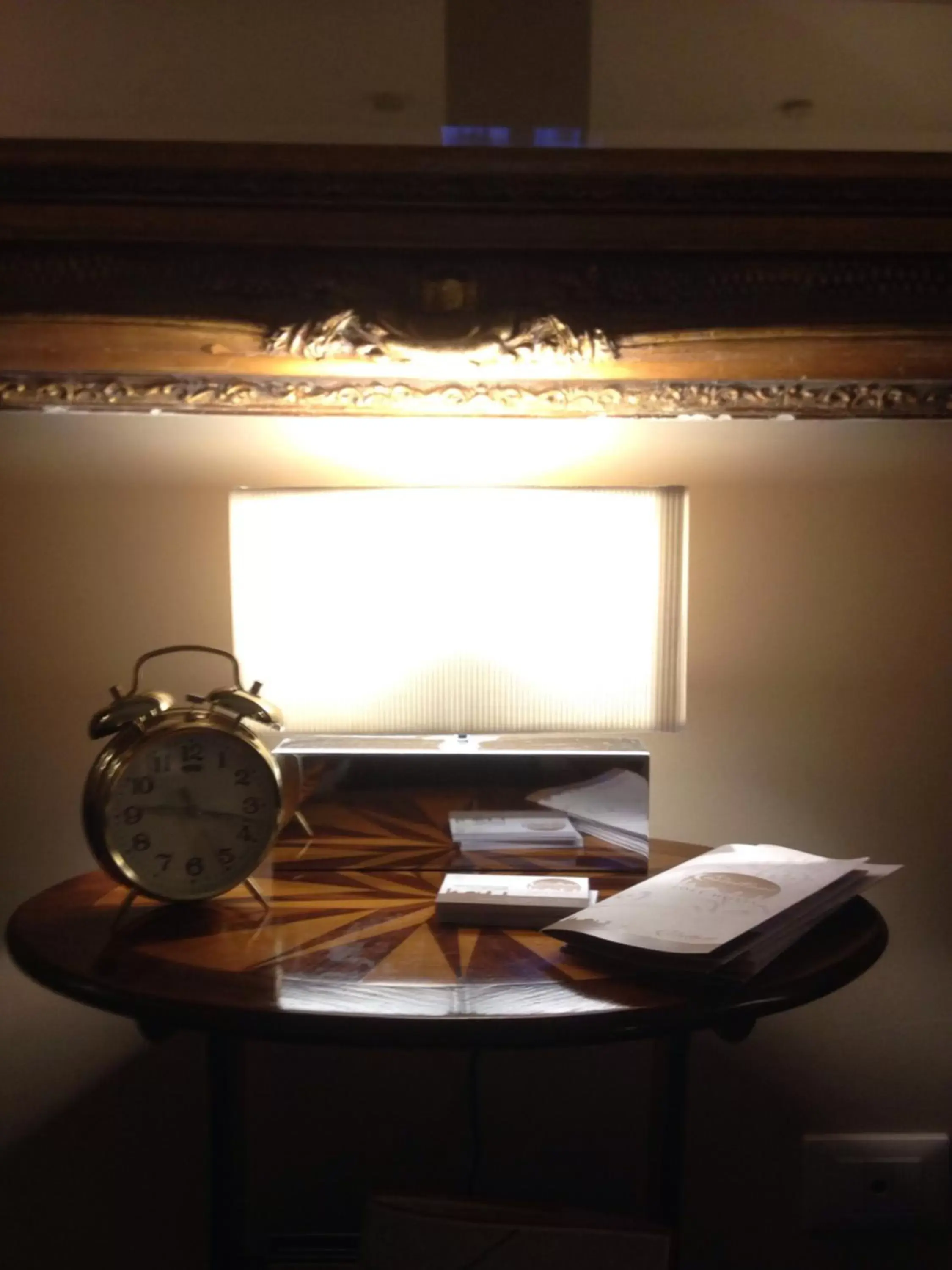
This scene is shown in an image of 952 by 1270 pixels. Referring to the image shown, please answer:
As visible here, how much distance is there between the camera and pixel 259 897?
0.81 metres

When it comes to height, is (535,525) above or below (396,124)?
below

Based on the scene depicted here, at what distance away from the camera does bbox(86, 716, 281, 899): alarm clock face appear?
2.56 feet

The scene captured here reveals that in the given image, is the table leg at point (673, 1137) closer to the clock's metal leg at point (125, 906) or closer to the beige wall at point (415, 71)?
the clock's metal leg at point (125, 906)

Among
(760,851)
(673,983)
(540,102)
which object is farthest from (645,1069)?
(540,102)

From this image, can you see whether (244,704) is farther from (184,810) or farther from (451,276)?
(451,276)

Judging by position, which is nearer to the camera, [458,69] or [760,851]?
[760,851]

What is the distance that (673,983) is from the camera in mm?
661

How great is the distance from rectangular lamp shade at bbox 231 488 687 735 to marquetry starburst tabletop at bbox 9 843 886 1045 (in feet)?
0.54

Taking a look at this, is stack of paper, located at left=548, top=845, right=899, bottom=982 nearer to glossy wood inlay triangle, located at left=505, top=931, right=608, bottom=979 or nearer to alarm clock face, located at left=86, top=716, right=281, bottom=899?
glossy wood inlay triangle, located at left=505, top=931, right=608, bottom=979

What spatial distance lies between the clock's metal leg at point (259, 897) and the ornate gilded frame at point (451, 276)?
48 centimetres

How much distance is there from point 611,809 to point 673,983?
247 millimetres

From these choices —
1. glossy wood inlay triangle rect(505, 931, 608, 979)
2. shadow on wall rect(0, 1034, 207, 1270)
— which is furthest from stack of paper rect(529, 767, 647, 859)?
shadow on wall rect(0, 1034, 207, 1270)

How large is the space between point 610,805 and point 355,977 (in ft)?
1.01

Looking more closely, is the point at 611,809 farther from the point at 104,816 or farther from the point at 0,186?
the point at 0,186
